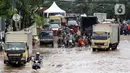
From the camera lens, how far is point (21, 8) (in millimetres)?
55469

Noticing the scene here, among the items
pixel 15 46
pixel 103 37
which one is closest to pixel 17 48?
pixel 15 46

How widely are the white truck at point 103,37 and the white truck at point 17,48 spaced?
37.5 ft

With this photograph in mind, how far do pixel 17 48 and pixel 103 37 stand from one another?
45.1 ft

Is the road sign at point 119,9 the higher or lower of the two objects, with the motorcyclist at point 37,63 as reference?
higher

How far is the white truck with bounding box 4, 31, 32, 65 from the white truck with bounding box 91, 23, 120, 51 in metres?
11.4

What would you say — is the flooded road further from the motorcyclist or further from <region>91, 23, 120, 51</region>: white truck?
<region>91, 23, 120, 51</region>: white truck

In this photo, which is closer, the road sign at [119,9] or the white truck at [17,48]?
the white truck at [17,48]

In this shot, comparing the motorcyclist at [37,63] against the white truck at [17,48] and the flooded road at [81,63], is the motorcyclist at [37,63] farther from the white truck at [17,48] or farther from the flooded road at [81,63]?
the white truck at [17,48]

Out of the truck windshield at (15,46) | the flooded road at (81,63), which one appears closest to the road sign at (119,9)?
the flooded road at (81,63)

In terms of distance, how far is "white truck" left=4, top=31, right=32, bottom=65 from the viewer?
3156 centimetres

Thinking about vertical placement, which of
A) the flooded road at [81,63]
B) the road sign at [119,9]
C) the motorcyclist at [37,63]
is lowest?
the flooded road at [81,63]

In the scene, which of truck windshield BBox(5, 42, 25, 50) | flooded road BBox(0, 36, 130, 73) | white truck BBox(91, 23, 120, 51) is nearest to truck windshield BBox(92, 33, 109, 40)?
white truck BBox(91, 23, 120, 51)

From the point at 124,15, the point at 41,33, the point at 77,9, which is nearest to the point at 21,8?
the point at 41,33

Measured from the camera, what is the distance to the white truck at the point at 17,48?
3156cm
